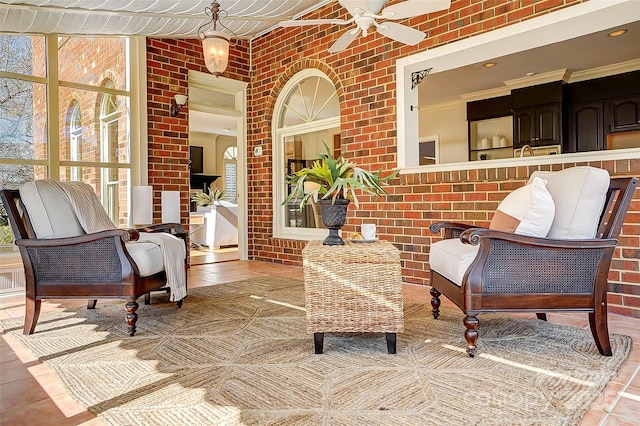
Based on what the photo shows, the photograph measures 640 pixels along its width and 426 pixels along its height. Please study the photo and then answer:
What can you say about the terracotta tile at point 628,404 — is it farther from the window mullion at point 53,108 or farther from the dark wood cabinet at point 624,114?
the dark wood cabinet at point 624,114

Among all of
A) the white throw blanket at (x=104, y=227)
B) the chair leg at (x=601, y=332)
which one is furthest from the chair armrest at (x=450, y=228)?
the white throw blanket at (x=104, y=227)

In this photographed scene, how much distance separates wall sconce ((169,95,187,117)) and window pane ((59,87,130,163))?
1.70 ft

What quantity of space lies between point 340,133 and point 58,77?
293 centimetres

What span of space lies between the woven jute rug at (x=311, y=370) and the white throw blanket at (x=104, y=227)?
0.24 meters

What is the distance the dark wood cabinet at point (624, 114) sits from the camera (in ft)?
18.1

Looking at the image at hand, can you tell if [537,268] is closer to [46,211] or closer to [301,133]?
[46,211]

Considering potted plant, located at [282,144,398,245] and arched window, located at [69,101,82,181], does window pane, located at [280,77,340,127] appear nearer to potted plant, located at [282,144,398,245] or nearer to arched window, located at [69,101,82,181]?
arched window, located at [69,101,82,181]

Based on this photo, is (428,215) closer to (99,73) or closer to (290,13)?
(290,13)

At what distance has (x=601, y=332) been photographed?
6.60 feet

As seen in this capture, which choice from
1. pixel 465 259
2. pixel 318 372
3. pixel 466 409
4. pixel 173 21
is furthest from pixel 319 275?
pixel 173 21

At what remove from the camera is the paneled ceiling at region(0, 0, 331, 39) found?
3348 millimetres

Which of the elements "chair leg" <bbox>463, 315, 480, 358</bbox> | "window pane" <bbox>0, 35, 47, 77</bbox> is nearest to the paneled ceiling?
"window pane" <bbox>0, 35, 47, 77</bbox>

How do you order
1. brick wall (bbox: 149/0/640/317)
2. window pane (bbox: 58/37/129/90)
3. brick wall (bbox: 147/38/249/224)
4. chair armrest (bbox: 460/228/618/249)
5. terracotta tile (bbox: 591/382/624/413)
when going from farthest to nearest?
brick wall (bbox: 147/38/249/224) → window pane (bbox: 58/37/129/90) → brick wall (bbox: 149/0/640/317) → chair armrest (bbox: 460/228/618/249) → terracotta tile (bbox: 591/382/624/413)

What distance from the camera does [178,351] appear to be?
2121 millimetres
